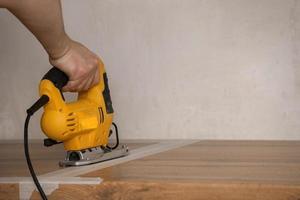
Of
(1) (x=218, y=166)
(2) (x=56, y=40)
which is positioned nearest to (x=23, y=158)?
(2) (x=56, y=40)

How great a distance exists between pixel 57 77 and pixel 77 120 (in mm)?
95

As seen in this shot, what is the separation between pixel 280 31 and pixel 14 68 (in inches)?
33.2

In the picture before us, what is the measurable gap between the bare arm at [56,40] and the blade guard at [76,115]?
0.02 m

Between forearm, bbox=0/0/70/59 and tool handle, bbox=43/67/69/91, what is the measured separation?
33 mm

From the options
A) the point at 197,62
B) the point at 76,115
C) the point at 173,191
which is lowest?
the point at 173,191

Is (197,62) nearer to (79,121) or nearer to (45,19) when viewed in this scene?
(79,121)

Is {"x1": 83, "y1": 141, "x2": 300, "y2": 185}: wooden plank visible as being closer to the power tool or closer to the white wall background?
the power tool

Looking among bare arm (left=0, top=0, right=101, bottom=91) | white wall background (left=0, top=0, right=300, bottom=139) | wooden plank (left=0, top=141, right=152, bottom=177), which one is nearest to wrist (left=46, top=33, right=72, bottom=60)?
bare arm (left=0, top=0, right=101, bottom=91)

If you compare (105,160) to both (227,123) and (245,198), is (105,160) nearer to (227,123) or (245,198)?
(245,198)

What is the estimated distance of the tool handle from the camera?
40.8 inches

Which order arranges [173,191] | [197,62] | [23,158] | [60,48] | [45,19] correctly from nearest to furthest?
[173,191] → [45,19] → [60,48] → [23,158] → [197,62]

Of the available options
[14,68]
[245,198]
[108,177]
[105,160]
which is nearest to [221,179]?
[245,198]

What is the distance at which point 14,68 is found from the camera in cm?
170

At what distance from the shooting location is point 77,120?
Answer: 106 cm
